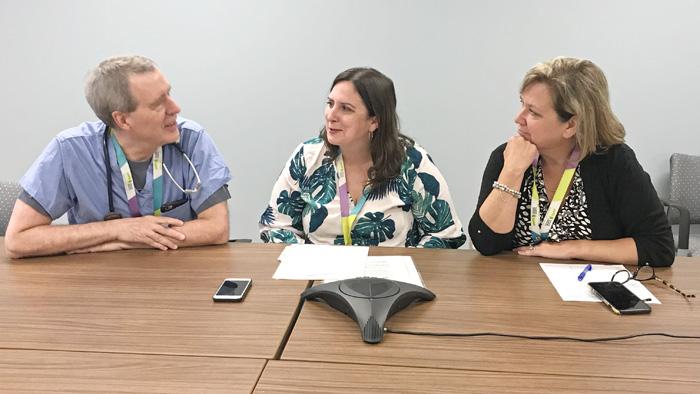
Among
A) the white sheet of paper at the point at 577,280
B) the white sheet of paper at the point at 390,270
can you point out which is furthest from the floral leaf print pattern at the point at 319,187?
the white sheet of paper at the point at 577,280

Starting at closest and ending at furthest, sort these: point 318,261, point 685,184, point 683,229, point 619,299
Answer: point 619,299
point 318,261
point 683,229
point 685,184

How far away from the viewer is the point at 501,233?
5.82 ft

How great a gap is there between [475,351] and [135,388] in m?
0.68

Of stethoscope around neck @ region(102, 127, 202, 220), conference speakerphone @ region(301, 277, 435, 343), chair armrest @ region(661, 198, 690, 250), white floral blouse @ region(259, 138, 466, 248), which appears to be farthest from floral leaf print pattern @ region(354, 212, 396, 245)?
chair armrest @ region(661, 198, 690, 250)

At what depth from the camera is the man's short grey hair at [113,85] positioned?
73.1 inches

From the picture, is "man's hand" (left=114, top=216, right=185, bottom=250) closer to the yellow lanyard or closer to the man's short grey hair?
the man's short grey hair

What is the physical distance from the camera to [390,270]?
5.23 ft

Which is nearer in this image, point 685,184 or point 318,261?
point 318,261

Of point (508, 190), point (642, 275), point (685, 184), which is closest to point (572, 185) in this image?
point (508, 190)

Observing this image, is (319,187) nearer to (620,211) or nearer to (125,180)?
(125,180)

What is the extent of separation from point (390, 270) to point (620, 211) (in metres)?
0.79

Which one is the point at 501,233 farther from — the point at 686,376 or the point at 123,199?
the point at 123,199

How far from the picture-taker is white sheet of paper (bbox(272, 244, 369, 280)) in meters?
1.58

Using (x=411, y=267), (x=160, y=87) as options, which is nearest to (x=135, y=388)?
(x=411, y=267)
